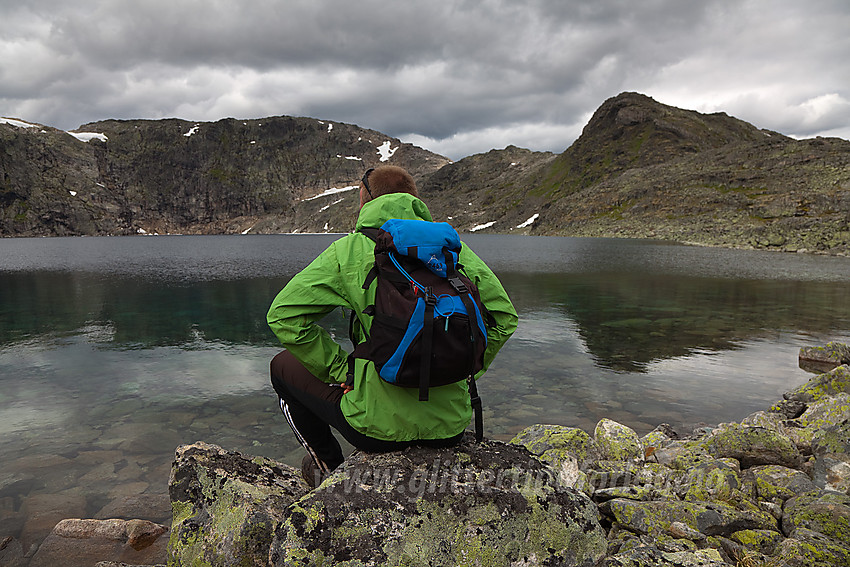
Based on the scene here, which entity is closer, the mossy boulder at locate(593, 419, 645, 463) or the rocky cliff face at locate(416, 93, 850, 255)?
the mossy boulder at locate(593, 419, 645, 463)

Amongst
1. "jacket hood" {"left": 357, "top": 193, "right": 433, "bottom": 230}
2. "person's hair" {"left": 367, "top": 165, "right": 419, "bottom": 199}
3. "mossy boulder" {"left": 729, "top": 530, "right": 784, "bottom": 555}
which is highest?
"person's hair" {"left": 367, "top": 165, "right": 419, "bottom": 199}

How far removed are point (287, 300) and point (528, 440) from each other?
6306mm

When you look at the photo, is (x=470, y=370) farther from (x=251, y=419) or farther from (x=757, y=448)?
(x=251, y=419)

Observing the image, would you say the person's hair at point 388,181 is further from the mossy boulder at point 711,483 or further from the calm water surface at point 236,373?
the calm water surface at point 236,373

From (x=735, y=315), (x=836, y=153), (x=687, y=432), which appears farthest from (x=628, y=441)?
(x=836, y=153)

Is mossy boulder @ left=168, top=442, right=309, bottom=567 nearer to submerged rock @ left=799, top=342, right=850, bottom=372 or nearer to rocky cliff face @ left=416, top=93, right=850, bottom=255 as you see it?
submerged rock @ left=799, top=342, right=850, bottom=372

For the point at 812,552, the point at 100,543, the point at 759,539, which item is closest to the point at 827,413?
the point at 759,539

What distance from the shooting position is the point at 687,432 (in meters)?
12.3

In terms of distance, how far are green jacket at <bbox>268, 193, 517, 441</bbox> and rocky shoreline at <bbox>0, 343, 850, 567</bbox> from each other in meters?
0.41

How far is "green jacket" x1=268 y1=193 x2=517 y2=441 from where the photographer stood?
3.96m

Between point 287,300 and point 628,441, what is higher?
point 287,300

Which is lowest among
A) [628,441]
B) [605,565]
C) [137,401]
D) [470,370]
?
[137,401]

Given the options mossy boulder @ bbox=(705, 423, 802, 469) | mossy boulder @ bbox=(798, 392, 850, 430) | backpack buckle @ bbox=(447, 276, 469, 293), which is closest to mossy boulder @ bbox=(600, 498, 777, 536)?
mossy boulder @ bbox=(705, 423, 802, 469)

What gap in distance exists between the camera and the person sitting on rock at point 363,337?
13.0 ft
